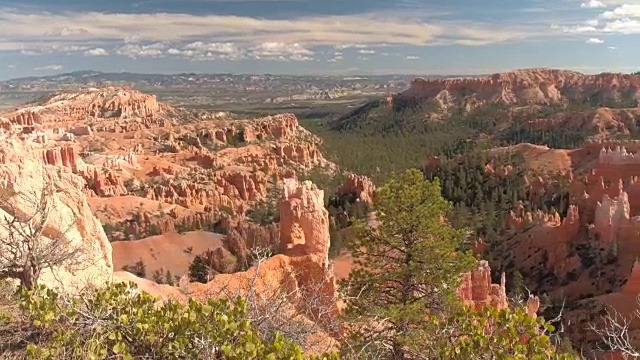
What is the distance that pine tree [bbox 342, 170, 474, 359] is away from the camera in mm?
13789

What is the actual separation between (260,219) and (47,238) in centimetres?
4272

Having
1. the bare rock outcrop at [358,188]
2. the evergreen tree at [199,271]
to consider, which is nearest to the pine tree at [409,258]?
the evergreen tree at [199,271]

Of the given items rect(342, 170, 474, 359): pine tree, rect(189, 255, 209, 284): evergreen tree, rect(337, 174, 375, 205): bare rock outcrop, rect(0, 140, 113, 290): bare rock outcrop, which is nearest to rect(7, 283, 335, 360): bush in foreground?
rect(0, 140, 113, 290): bare rock outcrop

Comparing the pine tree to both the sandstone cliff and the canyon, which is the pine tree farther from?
the sandstone cliff

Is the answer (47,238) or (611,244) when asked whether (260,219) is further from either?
(47,238)

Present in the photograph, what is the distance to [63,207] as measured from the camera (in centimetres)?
1364

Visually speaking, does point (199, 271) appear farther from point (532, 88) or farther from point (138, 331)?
point (532, 88)

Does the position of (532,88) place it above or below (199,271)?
above

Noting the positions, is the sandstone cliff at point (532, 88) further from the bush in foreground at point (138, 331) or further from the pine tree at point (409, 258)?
the bush in foreground at point (138, 331)

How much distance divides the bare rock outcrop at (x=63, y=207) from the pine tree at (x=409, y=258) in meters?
6.12

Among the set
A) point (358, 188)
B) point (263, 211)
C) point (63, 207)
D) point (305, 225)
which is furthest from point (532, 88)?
point (63, 207)

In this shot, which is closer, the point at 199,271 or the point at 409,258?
the point at 409,258

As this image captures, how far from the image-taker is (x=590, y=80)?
152375mm

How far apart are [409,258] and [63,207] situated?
8.59 metres
